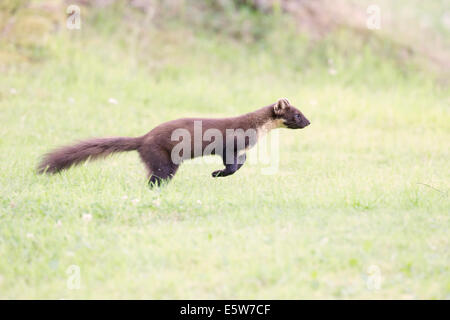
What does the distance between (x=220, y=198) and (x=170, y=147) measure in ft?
2.59

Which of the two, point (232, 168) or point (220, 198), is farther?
point (232, 168)

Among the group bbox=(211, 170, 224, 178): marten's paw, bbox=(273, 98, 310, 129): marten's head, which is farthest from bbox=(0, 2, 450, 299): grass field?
bbox=(273, 98, 310, 129): marten's head

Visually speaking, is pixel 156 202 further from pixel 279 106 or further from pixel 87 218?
pixel 279 106

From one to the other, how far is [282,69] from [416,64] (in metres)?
2.93

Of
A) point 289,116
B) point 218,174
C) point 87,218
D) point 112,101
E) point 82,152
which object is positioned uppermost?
point 112,101

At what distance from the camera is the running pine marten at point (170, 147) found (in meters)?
6.52

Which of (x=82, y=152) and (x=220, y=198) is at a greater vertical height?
(x=82, y=152)

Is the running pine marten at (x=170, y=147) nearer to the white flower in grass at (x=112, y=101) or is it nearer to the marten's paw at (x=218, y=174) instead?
the marten's paw at (x=218, y=174)

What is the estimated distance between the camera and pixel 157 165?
21.3 feet

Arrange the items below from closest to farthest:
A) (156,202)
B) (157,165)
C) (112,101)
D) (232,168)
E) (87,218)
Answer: (87,218) → (156,202) → (157,165) → (232,168) → (112,101)

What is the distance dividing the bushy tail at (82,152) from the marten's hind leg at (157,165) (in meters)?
0.24

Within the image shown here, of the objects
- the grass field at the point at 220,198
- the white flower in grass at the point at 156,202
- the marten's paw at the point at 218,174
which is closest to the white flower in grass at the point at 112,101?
the grass field at the point at 220,198

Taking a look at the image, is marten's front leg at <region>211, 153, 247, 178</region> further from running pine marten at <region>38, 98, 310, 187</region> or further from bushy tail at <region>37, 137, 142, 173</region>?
bushy tail at <region>37, 137, 142, 173</region>

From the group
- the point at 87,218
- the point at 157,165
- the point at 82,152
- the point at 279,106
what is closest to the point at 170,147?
the point at 157,165
